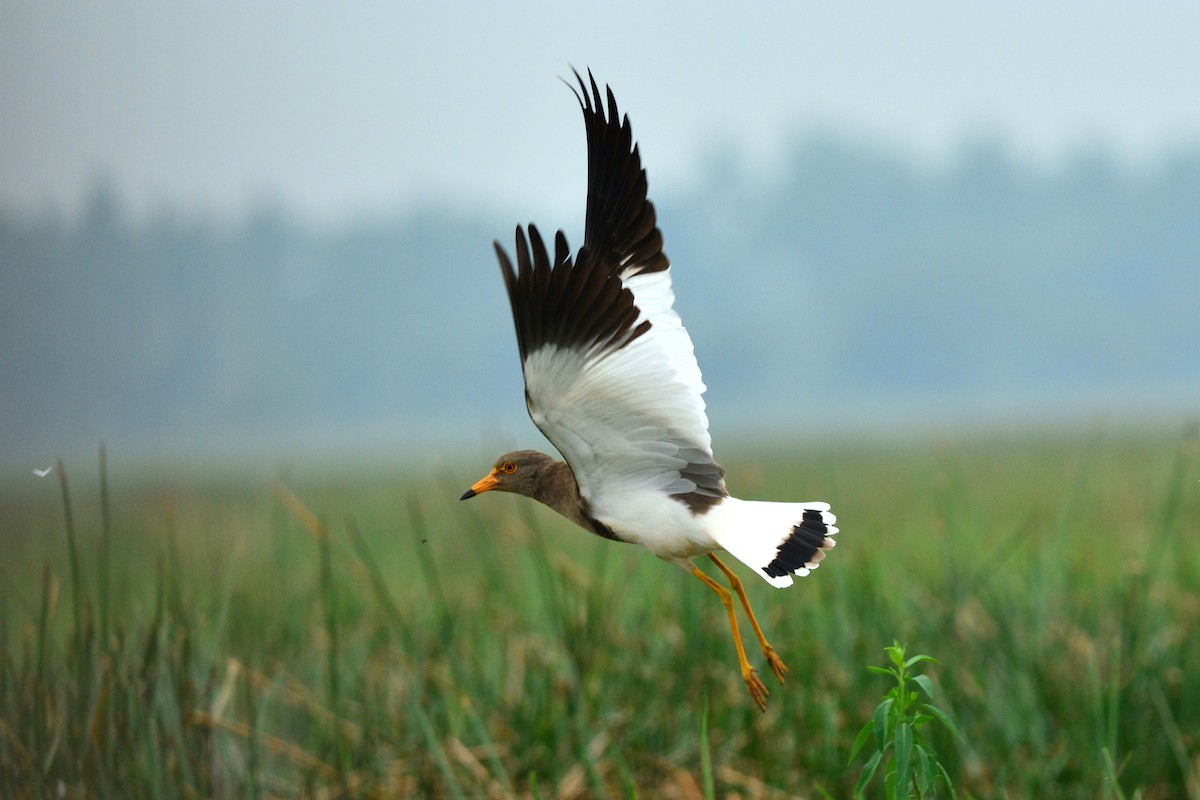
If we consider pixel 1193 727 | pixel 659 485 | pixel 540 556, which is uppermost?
pixel 659 485

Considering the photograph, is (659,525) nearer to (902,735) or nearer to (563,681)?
(902,735)

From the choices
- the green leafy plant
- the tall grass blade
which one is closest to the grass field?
the tall grass blade

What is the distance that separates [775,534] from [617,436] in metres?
0.22

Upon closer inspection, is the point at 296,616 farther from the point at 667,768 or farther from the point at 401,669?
the point at 667,768

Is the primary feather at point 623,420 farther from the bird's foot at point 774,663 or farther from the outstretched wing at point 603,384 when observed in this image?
the bird's foot at point 774,663

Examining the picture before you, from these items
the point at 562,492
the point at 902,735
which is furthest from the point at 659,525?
the point at 902,735

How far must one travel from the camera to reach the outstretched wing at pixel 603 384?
1.28m

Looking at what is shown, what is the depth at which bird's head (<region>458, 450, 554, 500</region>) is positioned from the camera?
4.16 ft

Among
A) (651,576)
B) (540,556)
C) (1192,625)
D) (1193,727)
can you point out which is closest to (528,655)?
(540,556)

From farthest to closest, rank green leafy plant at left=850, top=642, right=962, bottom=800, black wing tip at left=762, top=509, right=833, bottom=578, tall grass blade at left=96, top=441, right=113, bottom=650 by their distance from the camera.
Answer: tall grass blade at left=96, top=441, right=113, bottom=650, green leafy plant at left=850, top=642, right=962, bottom=800, black wing tip at left=762, top=509, right=833, bottom=578

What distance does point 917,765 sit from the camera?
1736 mm

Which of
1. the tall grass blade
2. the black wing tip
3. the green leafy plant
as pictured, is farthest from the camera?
the tall grass blade

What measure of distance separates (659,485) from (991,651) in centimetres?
298

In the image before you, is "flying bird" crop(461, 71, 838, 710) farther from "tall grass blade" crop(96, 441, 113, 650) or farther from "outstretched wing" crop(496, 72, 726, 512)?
"tall grass blade" crop(96, 441, 113, 650)
